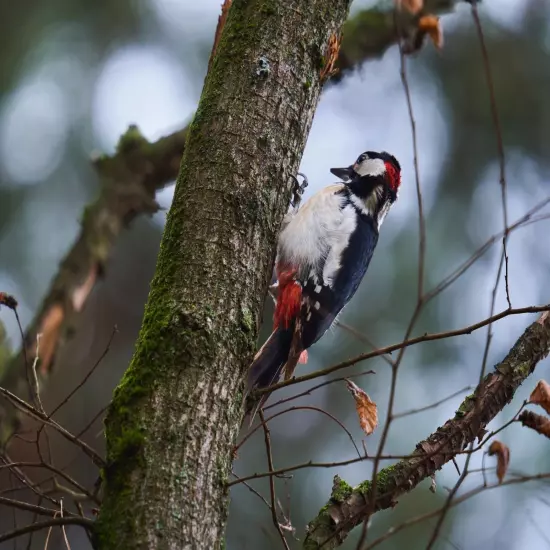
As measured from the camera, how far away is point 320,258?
3.13 m

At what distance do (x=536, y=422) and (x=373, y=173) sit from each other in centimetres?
215

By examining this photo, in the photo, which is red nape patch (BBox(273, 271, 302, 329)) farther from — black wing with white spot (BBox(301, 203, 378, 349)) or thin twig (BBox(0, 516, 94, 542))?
thin twig (BBox(0, 516, 94, 542))

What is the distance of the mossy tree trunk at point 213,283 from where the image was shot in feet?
4.72

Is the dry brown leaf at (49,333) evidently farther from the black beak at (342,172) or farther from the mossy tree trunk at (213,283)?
the mossy tree trunk at (213,283)

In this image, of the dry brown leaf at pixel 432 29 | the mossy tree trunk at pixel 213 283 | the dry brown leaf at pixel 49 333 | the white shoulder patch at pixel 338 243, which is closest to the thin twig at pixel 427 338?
the mossy tree trunk at pixel 213 283

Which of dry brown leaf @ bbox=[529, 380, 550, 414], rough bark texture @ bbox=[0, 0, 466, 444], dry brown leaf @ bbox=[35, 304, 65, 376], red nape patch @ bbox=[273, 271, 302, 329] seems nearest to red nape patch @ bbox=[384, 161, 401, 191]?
rough bark texture @ bbox=[0, 0, 466, 444]

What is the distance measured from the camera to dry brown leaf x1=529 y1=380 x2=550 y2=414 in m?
1.66

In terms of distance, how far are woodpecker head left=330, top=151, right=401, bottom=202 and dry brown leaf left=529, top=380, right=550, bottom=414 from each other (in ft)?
6.27

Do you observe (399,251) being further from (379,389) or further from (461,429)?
(461,429)

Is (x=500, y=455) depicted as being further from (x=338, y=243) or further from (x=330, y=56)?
(x=338, y=243)

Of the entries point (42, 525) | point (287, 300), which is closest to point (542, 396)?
point (42, 525)

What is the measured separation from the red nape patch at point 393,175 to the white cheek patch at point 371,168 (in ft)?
0.07

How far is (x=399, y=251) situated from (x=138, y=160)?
2.93 metres

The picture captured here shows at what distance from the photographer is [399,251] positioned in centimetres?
597
